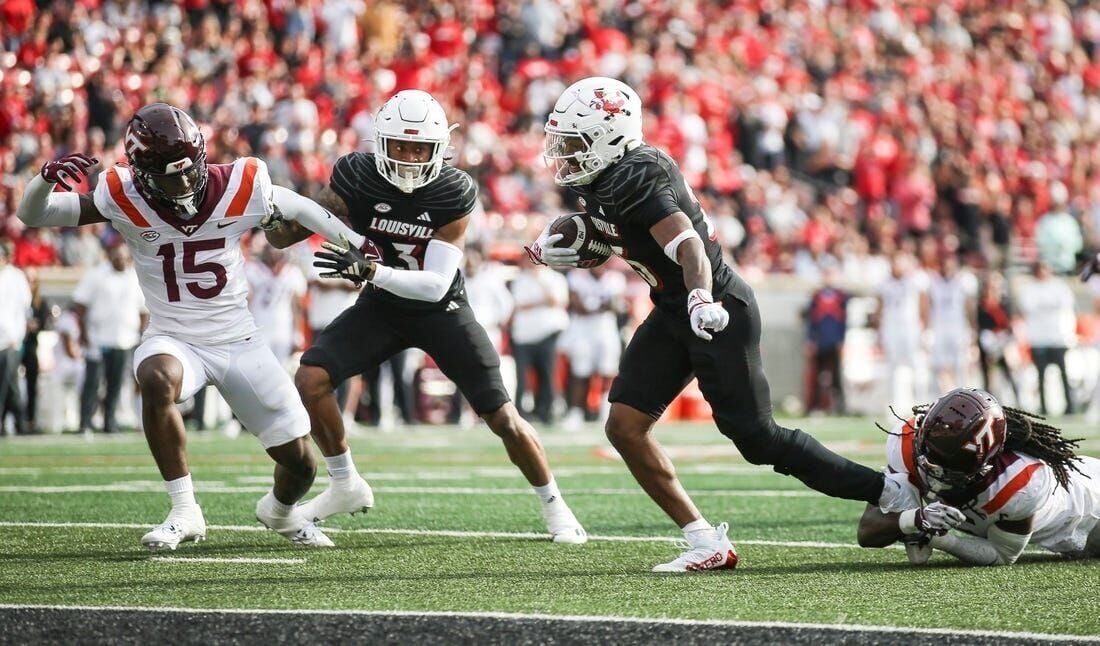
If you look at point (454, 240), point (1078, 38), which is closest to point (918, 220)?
point (1078, 38)

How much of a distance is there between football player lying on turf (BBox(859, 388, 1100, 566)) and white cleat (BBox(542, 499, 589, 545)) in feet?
3.94

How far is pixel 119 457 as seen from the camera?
34.4 ft

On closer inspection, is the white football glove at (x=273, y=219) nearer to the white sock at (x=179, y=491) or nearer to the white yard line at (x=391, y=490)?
the white sock at (x=179, y=491)

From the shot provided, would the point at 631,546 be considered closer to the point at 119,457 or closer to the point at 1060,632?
the point at 1060,632

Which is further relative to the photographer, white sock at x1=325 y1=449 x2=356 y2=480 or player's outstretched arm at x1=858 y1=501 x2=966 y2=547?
white sock at x1=325 y1=449 x2=356 y2=480

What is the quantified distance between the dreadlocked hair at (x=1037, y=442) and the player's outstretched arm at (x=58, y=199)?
3015 millimetres

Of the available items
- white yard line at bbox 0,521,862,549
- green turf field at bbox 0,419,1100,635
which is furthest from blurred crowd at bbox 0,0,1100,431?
white yard line at bbox 0,521,862,549

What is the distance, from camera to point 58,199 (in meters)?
5.67

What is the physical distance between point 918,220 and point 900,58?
3812 millimetres

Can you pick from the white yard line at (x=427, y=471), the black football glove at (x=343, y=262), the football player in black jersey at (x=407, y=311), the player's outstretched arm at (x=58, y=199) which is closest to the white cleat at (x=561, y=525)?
the football player in black jersey at (x=407, y=311)

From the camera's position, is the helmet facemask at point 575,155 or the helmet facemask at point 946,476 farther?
the helmet facemask at point 575,155

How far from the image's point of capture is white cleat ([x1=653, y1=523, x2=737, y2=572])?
5.36m

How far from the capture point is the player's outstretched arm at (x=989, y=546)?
17.5 feet

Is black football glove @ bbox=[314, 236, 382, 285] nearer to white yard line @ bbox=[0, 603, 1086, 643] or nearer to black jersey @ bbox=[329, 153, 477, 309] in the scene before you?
black jersey @ bbox=[329, 153, 477, 309]
